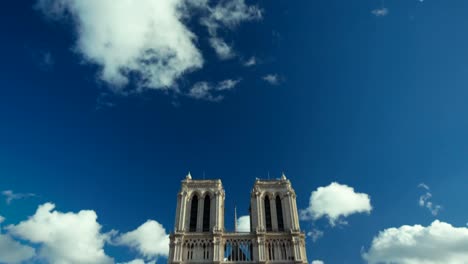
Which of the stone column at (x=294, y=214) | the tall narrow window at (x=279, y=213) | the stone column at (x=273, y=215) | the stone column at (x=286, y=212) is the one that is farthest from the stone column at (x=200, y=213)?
the stone column at (x=294, y=214)

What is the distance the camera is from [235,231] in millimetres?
64312

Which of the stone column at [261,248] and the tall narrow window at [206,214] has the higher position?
the tall narrow window at [206,214]

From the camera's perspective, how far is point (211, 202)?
68.1 metres

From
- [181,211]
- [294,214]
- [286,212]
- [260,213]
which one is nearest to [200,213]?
[181,211]

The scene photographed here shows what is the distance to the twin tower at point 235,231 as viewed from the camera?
197 ft

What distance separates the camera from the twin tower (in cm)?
6012

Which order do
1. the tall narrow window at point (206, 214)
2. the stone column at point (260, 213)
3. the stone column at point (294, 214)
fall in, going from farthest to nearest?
the tall narrow window at point (206, 214)
the stone column at point (294, 214)
the stone column at point (260, 213)

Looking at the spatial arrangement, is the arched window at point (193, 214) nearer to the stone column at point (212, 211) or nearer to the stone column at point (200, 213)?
→ the stone column at point (200, 213)

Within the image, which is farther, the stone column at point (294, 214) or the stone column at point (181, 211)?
the stone column at point (294, 214)

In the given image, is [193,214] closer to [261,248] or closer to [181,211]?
[181,211]

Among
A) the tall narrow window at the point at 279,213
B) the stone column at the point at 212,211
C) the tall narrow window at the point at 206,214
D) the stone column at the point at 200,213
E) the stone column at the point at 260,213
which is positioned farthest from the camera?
the tall narrow window at the point at 279,213

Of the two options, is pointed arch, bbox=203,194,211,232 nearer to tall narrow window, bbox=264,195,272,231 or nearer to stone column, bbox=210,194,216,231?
stone column, bbox=210,194,216,231

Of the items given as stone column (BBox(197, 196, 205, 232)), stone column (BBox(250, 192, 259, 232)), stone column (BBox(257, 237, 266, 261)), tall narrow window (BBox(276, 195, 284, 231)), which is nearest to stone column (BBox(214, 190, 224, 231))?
stone column (BBox(197, 196, 205, 232))

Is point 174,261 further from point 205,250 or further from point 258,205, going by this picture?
point 258,205
